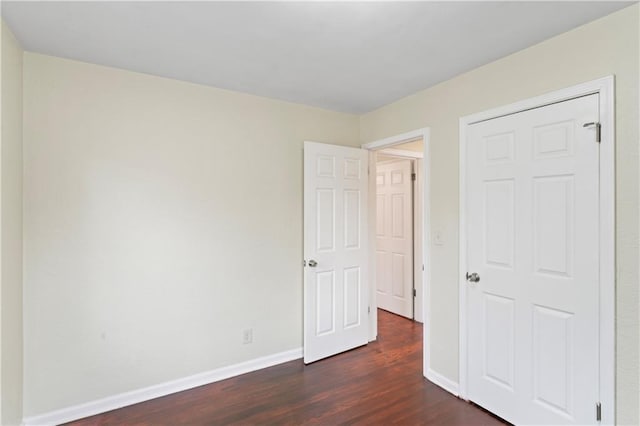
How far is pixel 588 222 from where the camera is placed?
68.9 inches

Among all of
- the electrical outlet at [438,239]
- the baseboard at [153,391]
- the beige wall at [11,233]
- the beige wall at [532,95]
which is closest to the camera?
the beige wall at [532,95]

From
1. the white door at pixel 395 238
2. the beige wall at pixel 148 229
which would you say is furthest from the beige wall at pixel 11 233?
the white door at pixel 395 238

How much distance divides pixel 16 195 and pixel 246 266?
1593 mm

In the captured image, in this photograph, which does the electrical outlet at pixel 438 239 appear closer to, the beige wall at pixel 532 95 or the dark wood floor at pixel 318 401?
the beige wall at pixel 532 95

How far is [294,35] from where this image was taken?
1.85 metres

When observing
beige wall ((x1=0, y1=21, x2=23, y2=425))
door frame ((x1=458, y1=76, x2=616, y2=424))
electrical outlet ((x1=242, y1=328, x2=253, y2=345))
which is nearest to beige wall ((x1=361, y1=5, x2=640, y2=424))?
door frame ((x1=458, y1=76, x2=616, y2=424))

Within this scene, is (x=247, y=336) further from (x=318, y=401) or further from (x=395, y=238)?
(x=395, y=238)

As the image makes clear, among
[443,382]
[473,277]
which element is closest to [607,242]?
[473,277]

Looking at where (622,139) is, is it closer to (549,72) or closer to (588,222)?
(588,222)

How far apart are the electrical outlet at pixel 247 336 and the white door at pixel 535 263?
178cm

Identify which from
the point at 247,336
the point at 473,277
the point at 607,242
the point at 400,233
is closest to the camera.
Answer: the point at 607,242

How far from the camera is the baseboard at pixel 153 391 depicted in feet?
6.90

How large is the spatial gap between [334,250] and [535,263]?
168 cm

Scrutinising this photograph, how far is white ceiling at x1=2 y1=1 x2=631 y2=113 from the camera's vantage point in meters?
1.61
